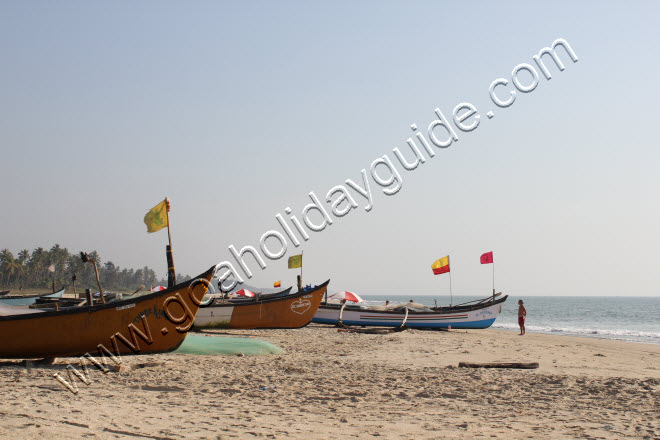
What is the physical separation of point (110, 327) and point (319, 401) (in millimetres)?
5109

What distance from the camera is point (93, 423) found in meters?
5.79

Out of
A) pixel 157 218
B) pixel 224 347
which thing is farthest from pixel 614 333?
pixel 157 218

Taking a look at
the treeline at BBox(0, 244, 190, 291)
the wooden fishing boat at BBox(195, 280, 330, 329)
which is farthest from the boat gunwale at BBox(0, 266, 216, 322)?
the treeline at BBox(0, 244, 190, 291)

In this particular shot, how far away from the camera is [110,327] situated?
10805mm

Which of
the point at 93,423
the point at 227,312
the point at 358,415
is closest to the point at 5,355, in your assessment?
the point at 93,423

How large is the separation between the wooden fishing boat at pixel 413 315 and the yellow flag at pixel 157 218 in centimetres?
1336

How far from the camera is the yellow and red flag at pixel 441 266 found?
27256 millimetres

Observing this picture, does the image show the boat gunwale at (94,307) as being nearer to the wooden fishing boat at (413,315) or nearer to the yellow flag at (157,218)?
the yellow flag at (157,218)

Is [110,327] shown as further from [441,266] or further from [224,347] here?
[441,266]

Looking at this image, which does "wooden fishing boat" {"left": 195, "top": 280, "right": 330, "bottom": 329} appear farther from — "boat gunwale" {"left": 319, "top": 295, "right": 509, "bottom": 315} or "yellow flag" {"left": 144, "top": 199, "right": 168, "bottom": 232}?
"yellow flag" {"left": 144, "top": 199, "right": 168, "bottom": 232}

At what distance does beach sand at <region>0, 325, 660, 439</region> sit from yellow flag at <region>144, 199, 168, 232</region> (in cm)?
299

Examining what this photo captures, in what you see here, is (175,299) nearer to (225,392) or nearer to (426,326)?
(225,392)

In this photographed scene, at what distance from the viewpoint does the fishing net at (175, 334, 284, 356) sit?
12.4 meters

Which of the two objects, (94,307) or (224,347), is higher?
(94,307)
